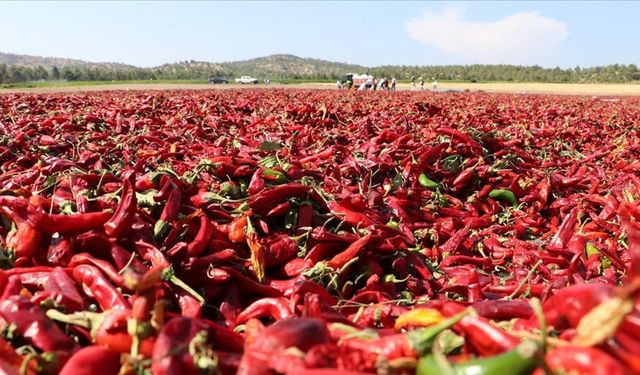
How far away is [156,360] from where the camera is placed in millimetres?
1708

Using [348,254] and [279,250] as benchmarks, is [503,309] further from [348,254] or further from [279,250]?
[279,250]

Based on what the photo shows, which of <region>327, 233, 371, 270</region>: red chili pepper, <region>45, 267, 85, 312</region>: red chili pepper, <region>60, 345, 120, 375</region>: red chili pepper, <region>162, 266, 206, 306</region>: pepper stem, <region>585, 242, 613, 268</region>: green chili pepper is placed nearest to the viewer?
<region>60, 345, 120, 375</region>: red chili pepper

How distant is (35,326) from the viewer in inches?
84.8

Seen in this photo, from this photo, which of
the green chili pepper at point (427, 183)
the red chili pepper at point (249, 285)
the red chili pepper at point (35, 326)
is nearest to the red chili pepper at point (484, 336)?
the red chili pepper at point (35, 326)

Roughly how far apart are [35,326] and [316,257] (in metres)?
2.06

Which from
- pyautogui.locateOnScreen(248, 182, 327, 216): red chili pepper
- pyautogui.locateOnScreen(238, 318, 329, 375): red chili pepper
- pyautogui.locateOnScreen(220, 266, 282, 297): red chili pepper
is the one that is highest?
pyautogui.locateOnScreen(238, 318, 329, 375): red chili pepper

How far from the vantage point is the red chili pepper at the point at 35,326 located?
6.91 ft

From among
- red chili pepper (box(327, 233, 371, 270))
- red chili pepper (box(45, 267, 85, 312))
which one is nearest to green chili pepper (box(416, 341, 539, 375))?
red chili pepper (box(45, 267, 85, 312))

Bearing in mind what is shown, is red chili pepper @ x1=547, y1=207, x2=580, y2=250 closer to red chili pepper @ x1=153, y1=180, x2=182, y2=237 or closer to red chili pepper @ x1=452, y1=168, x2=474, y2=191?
red chili pepper @ x1=452, y1=168, x2=474, y2=191

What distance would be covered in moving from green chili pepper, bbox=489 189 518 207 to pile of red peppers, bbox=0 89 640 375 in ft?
0.18

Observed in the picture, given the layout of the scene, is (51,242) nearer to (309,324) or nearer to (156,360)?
(156,360)

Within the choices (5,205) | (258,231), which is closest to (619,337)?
(258,231)

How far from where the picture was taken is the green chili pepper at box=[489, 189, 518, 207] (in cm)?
667

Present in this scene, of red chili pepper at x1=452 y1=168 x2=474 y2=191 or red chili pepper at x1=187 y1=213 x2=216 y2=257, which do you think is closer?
red chili pepper at x1=187 y1=213 x2=216 y2=257
